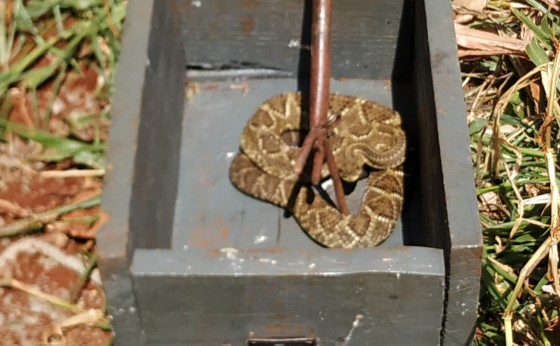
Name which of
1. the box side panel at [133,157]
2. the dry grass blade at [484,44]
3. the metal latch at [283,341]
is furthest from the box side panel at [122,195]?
the dry grass blade at [484,44]

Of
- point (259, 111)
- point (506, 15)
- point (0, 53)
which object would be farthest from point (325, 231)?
point (0, 53)

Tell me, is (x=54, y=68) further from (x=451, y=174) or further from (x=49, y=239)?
(x=451, y=174)

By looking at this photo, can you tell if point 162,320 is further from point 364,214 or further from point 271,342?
point 364,214

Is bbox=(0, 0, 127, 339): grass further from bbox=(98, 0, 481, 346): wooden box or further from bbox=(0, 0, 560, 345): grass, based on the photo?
bbox=(98, 0, 481, 346): wooden box

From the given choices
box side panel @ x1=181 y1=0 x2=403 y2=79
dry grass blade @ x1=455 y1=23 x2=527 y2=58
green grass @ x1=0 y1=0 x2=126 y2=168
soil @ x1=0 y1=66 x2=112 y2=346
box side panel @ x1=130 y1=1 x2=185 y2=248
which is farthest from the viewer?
green grass @ x1=0 y1=0 x2=126 y2=168

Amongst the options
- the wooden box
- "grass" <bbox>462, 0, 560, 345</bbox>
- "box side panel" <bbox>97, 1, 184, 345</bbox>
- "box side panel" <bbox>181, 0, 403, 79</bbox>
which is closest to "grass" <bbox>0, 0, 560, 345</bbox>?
"grass" <bbox>462, 0, 560, 345</bbox>

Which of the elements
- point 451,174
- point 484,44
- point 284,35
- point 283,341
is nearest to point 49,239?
point 284,35
